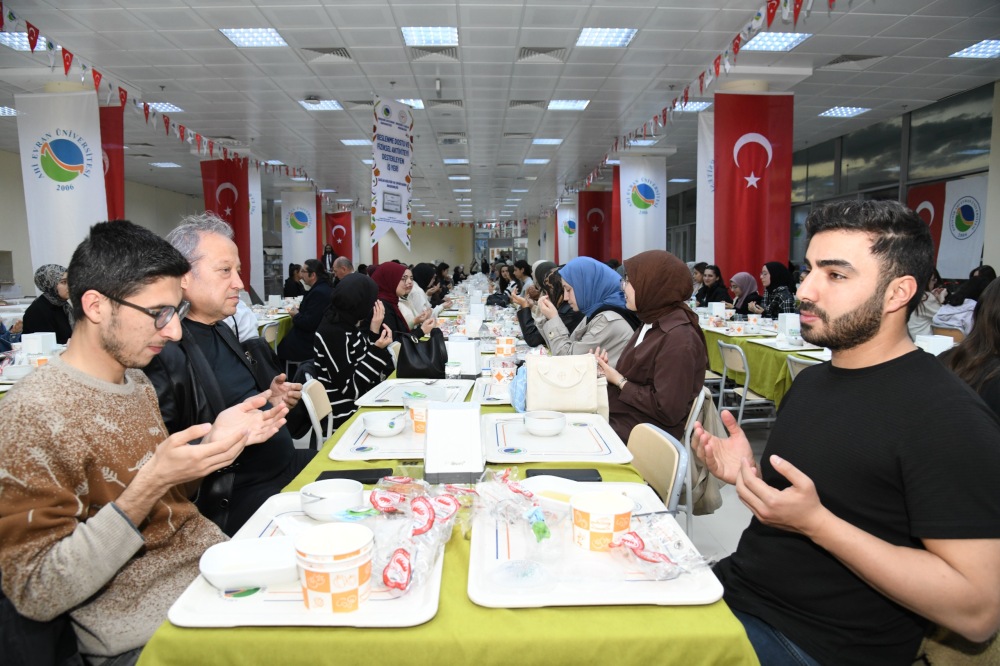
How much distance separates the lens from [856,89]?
9.02 meters

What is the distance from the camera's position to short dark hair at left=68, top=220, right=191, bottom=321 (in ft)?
4.51

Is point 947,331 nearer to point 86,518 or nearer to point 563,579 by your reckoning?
point 563,579

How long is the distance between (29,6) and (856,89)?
10556 millimetres

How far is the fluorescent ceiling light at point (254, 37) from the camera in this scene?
22.0 ft

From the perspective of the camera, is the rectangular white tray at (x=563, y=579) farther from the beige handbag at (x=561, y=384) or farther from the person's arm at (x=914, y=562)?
the beige handbag at (x=561, y=384)

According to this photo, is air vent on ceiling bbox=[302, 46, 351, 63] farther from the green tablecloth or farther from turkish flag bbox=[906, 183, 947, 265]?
turkish flag bbox=[906, 183, 947, 265]

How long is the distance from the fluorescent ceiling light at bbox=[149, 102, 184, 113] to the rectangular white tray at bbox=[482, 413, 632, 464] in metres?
9.67

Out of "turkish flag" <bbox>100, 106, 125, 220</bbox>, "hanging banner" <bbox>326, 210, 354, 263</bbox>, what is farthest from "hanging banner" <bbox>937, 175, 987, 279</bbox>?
"hanging banner" <bbox>326, 210, 354, 263</bbox>

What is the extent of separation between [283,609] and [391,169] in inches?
267

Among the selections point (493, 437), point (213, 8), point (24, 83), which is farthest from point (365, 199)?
point (493, 437)

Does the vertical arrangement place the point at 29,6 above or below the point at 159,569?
above

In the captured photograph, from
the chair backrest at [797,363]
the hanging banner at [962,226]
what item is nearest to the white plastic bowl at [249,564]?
the chair backrest at [797,363]

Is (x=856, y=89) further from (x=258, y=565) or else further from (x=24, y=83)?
(x=24, y=83)

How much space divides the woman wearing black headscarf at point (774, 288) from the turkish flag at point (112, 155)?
8.21m
